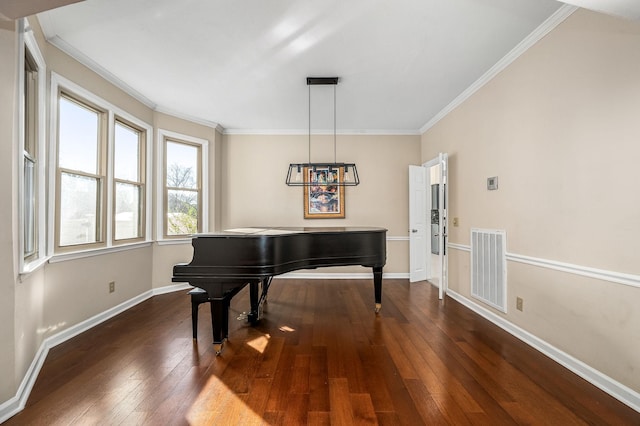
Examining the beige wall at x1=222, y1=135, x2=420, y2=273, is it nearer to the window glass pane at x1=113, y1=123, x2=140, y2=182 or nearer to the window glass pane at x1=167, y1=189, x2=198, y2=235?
the window glass pane at x1=167, y1=189, x2=198, y2=235

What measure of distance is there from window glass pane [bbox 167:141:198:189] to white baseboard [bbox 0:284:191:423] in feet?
4.95

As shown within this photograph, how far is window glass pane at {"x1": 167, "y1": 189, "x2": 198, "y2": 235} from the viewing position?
13.4 feet

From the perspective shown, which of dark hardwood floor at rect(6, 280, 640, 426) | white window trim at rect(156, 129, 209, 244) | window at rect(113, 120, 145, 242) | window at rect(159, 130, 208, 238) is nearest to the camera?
dark hardwood floor at rect(6, 280, 640, 426)

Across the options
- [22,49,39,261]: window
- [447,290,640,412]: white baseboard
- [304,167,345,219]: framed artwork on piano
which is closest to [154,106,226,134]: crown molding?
[304,167,345,219]: framed artwork on piano

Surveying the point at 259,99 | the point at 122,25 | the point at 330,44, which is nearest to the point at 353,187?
the point at 259,99

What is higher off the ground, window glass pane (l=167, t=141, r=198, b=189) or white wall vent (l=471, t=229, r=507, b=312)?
window glass pane (l=167, t=141, r=198, b=189)

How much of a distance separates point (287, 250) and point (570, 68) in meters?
2.50

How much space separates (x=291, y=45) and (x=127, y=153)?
2452mm

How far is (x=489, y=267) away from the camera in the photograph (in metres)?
2.93

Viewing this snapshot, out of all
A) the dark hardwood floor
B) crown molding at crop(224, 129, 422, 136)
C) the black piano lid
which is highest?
crown molding at crop(224, 129, 422, 136)

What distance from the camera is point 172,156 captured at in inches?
162

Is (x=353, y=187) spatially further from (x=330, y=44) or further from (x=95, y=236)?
(x=95, y=236)

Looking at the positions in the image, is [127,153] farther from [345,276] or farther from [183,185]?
[345,276]

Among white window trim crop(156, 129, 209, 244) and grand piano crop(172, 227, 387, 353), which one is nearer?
grand piano crop(172, 227, 387, 353)
